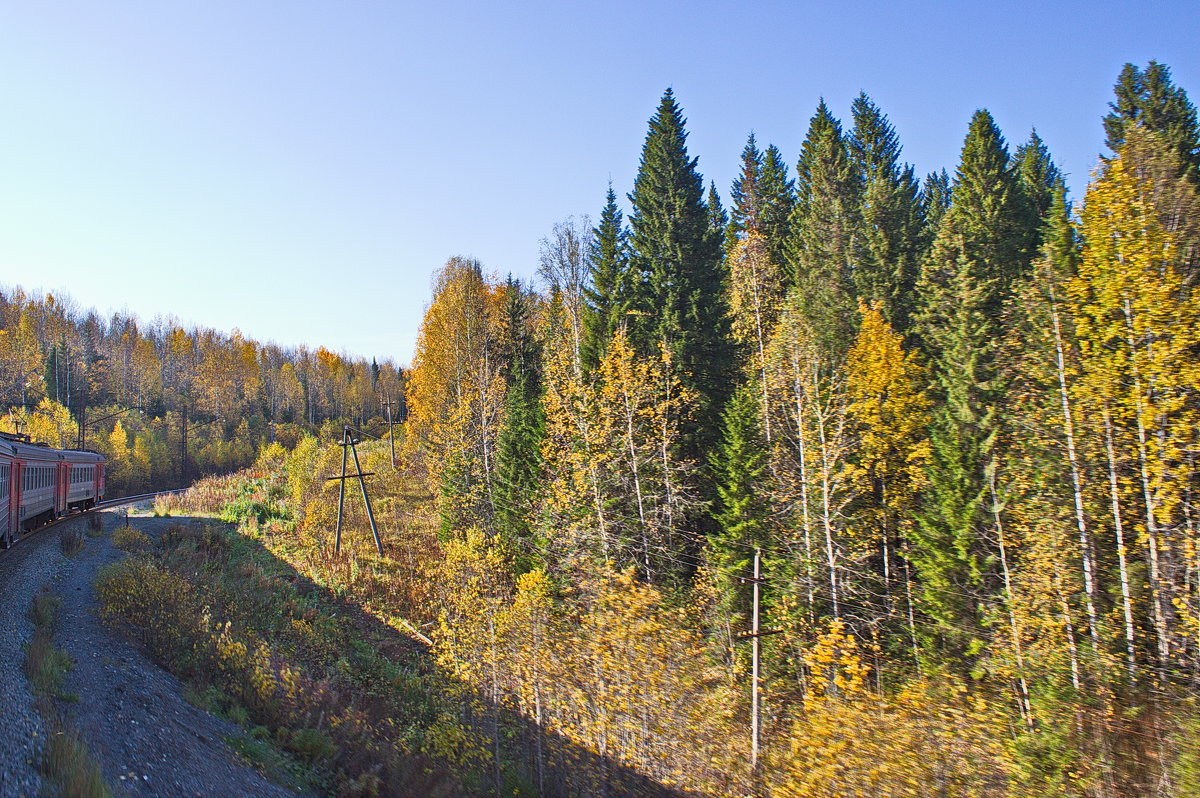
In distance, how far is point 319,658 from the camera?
20266 millimetres

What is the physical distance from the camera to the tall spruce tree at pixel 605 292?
2644cm

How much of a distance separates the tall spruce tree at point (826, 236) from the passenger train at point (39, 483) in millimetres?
26667

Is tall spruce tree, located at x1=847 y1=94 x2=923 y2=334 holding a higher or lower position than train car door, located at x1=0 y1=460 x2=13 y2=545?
higher

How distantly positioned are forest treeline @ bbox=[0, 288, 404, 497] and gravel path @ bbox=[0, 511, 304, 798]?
42.4 m

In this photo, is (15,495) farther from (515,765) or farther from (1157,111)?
(1157,111)

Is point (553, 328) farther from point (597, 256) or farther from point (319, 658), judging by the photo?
point (319, 658)

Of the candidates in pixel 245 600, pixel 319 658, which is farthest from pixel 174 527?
pixel 319 658

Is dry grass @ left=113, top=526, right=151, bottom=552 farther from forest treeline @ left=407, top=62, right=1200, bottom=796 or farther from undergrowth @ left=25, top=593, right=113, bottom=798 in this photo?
forest treeline @ left=407, top=62, right=1200, bottom=796

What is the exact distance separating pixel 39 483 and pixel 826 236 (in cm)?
3443

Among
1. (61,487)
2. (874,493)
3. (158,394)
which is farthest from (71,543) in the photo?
(158,394)

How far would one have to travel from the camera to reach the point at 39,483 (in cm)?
2412

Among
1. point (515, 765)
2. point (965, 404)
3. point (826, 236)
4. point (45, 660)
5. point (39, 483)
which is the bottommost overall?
point (515, 765)

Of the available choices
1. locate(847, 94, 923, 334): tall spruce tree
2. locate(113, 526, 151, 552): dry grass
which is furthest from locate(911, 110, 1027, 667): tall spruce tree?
locate(113, 526, 151, 552): dry grass

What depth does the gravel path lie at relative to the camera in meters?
8.81
